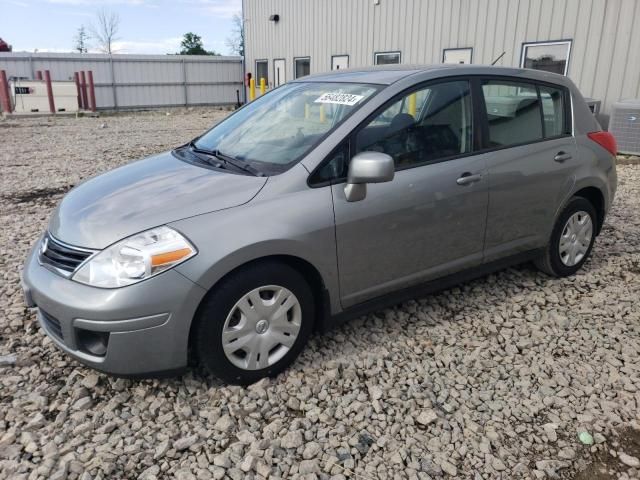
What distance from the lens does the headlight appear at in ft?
7.97

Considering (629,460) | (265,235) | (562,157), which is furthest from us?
(562,157)

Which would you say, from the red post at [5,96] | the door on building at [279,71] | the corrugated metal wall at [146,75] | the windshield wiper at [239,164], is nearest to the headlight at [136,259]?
the windshield wiper at [239,164]

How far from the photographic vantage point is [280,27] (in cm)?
1936

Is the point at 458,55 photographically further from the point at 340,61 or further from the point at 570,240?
the point at 570,240

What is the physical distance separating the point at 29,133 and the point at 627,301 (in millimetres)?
15050

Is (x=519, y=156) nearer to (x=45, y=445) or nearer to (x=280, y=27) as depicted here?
(x=45, y=445)

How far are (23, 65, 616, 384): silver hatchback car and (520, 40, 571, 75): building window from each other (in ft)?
24.8

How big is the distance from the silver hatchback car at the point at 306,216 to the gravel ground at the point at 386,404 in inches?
11.3

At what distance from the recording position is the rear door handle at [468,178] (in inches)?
131

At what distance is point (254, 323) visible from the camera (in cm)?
273

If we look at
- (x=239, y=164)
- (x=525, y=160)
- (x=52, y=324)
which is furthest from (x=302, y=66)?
(x=52, y=324)

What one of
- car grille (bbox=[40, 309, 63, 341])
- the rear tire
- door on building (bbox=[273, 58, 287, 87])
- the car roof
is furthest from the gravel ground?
Answer: door on building (bbox=[273, 58, 287, 87])

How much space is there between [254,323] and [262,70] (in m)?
20.4

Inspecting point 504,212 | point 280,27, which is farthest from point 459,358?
point 280,27
